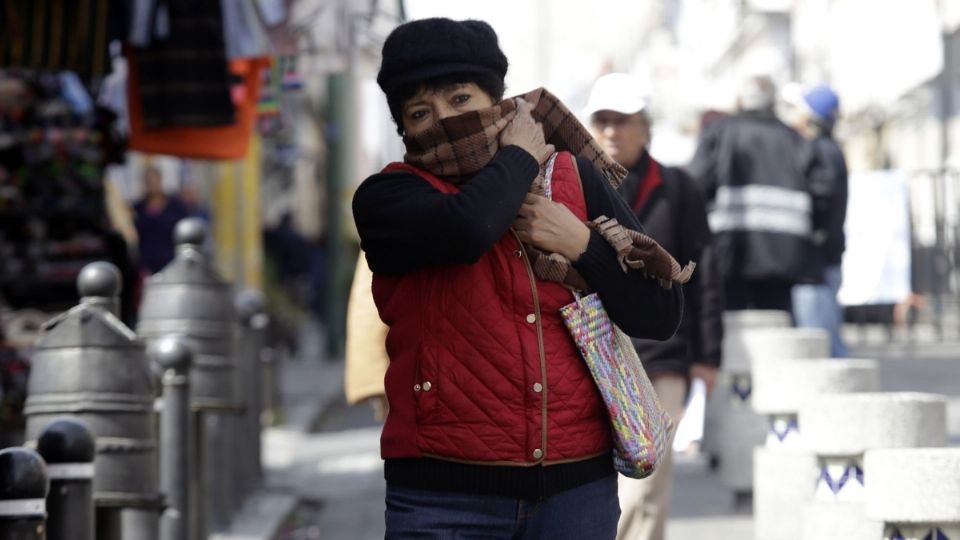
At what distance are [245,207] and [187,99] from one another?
11579 millimetres

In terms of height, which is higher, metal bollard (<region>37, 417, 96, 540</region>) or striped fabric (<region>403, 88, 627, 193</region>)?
striped fabric (<region>403, 88, 627, 193</region>)

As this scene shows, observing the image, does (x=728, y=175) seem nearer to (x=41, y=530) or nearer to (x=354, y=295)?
(x=354, y=295)

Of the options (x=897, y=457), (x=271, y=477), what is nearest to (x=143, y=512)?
(x=897, y=457)

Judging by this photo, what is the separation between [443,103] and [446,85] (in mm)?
37

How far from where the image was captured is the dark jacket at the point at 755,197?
10.8 metres

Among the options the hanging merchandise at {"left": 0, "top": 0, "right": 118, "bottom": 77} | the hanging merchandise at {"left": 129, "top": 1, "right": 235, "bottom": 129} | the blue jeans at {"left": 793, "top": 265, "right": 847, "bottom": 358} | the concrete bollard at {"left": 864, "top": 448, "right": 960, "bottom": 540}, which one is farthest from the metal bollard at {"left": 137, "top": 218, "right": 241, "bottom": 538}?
the blue jeans at {"left": 793, "top": 265, "right": 847, "bottom": 358}

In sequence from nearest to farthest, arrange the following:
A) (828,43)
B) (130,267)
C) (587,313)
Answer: (587,313) → (130,267) → (828,43)

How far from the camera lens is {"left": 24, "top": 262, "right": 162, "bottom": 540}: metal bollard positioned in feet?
20.3

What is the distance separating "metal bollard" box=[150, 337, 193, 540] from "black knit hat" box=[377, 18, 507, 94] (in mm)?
3504

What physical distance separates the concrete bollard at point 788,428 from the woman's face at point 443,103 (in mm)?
4123

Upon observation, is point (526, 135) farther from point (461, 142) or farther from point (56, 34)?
point (56, 34)

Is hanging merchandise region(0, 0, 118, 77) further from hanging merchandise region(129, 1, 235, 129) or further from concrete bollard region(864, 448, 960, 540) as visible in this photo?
concrete bollard region(864, 448, 960, 540)

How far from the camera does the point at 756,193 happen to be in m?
10.9

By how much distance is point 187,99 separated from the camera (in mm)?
10250
